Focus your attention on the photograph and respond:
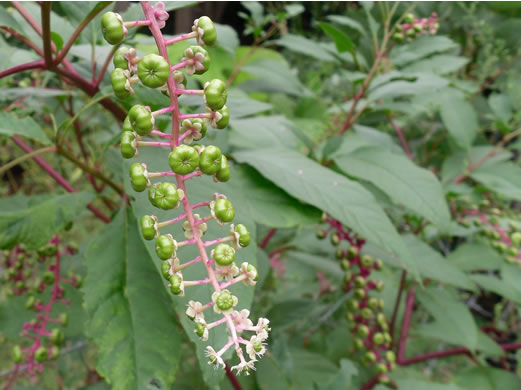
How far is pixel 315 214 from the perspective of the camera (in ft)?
2.92

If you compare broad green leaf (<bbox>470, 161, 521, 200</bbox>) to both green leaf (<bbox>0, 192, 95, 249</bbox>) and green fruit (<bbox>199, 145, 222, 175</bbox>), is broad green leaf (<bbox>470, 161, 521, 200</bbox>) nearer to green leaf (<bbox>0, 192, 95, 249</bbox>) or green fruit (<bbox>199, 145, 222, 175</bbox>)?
green fruit (<bbox>199, 145, 222, 175</bbox>)

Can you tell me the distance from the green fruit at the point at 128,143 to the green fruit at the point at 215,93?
9cm

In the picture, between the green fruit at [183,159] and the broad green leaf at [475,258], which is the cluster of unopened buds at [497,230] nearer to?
the broad green leaf at [475,258]

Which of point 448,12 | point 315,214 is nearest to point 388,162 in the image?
point 315,214

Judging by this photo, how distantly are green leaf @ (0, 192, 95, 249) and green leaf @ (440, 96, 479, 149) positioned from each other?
1.22 metres

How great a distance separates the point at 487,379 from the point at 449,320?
0.29 meters

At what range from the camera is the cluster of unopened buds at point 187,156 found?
0.40 metres

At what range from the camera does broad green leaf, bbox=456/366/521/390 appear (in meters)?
1.28

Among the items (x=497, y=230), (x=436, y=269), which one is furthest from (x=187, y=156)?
(x=497, y=230)

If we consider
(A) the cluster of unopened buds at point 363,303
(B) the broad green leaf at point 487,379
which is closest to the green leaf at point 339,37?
(A) the cluster of unopened buds at point 363,303

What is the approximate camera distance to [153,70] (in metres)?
0.39

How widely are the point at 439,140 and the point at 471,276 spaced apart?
74cm

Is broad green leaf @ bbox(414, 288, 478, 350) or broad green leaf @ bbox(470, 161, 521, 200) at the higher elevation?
broad green leaf @ bbox(470, 161, 521, 200)

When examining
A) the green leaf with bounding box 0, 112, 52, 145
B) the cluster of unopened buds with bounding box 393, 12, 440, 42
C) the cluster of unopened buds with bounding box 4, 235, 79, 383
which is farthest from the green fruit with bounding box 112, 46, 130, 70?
the cluster of unopened buds with bounding box 393, 12, 440, 42
